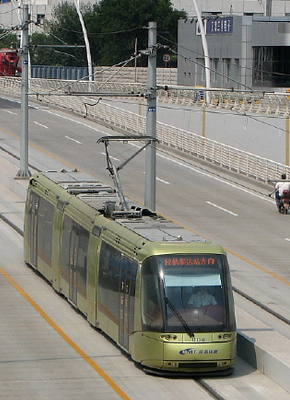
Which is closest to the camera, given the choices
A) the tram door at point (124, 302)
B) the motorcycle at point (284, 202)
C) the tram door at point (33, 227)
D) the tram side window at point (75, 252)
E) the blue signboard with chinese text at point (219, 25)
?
the tram door at point (124, 302)

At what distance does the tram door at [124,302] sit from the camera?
16109 mm

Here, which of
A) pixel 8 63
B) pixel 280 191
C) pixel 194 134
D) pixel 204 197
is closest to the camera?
pixel 280 191

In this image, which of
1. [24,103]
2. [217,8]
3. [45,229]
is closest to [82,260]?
[45,229]

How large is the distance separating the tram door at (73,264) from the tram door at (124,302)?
326 cm

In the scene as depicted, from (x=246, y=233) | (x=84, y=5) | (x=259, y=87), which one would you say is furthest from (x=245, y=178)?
(x=84, y=5)

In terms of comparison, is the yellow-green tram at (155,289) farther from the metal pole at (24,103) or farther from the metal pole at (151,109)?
the metal pole at (24,103)

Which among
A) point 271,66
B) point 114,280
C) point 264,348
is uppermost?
point 271,66

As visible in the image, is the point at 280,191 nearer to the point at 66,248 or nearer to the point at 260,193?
the point at 260,193

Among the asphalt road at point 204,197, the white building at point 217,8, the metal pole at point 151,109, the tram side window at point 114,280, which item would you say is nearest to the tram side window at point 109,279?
the tram side window at point 114,280

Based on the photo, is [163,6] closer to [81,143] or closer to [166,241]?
[81,143]

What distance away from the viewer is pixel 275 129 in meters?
48.3

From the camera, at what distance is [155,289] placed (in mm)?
15273

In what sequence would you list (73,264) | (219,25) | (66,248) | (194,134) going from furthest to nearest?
(219,25) < (194,134) < (66,248) < (73,264)

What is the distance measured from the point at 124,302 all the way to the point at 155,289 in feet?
3.79
